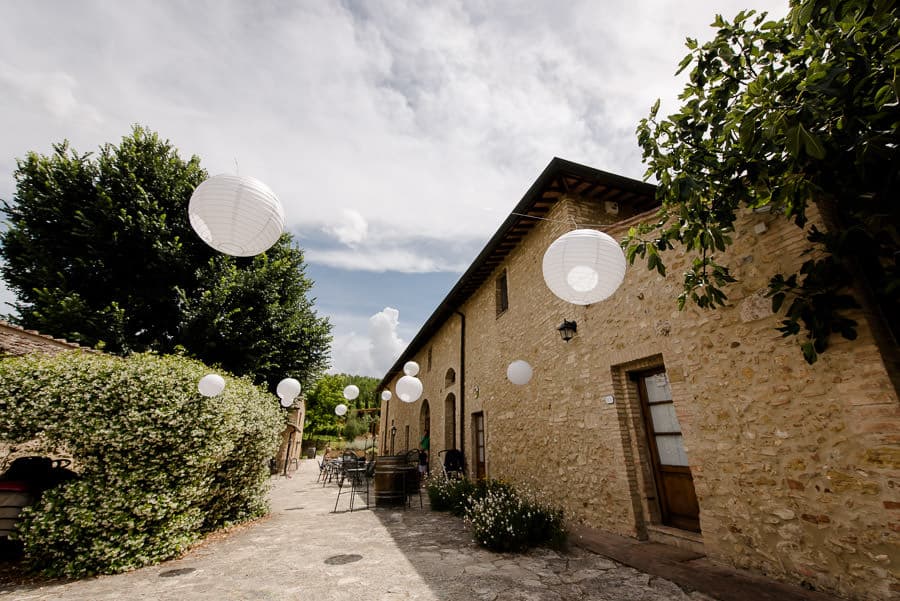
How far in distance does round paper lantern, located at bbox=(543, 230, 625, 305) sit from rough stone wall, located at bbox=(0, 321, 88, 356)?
758cm

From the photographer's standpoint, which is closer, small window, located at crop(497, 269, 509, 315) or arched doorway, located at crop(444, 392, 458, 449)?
small window, located at crop(497, 269, 509, 315)

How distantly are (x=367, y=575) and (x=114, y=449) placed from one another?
3019 mm

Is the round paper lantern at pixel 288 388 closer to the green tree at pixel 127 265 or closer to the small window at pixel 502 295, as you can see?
the green tree at pixel 127 265

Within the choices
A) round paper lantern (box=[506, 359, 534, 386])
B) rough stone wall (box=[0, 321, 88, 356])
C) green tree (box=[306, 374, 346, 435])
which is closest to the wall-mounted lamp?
round paper lantern (box=[506, 359, 534, 386])

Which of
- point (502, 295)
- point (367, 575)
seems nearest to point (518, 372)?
point (502, 295)

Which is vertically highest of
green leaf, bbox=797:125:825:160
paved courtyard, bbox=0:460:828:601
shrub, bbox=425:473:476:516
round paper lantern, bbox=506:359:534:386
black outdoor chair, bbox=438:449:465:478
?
green leaf, bbox=797:125:825:160

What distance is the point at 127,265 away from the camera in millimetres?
7867

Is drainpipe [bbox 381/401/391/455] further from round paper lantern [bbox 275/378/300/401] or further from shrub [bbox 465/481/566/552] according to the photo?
shrub [bbox 465/481/566/552]

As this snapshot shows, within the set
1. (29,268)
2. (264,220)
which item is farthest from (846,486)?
(29,268)

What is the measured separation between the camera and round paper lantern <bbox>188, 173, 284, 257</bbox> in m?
2.55

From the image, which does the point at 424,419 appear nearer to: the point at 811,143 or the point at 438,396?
the point at 438,396

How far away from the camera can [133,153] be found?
8.05 meters

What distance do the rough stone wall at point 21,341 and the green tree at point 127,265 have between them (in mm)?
874

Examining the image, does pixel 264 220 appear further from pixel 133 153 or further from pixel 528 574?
pixel 133 153
